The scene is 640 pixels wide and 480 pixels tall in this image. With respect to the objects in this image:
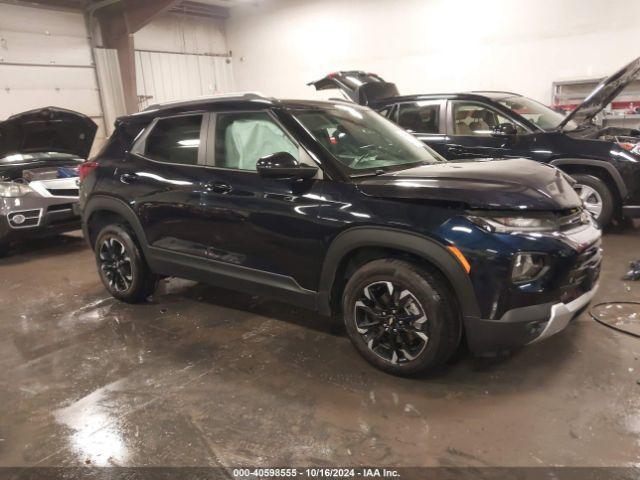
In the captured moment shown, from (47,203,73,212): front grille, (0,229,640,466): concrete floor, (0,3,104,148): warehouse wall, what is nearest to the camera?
(0,229,640,466): concrete floor

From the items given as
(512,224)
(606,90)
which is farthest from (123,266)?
(606,90)

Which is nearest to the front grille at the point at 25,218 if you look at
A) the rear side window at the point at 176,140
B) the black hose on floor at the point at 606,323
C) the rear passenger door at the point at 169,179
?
the rear passenger door at the point at 169,179

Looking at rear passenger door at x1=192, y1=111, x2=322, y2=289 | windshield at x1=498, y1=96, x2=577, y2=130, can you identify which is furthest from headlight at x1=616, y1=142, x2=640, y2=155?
rear passenger door at x1=192, y1=111, x2=322, y2=289

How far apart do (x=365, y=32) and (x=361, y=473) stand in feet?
38.0

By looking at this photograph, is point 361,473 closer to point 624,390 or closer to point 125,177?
point 624,390

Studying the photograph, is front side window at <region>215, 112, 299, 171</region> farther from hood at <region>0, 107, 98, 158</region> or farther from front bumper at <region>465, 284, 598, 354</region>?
hood at <region>0, 107, 98, 158</region>

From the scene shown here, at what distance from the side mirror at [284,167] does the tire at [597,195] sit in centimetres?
386

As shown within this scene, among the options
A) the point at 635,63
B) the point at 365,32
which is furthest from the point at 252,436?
the point at 365,32

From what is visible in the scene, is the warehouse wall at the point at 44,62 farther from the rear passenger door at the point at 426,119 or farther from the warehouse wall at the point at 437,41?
the rear passenger door at the point at 426,119

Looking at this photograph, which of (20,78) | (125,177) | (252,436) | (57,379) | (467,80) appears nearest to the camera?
(252,436)

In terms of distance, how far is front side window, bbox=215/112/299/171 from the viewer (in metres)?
3.14

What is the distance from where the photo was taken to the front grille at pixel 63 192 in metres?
5.99

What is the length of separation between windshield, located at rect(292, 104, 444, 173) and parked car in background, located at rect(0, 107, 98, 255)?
4247 mm

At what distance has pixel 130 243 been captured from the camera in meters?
3.91
